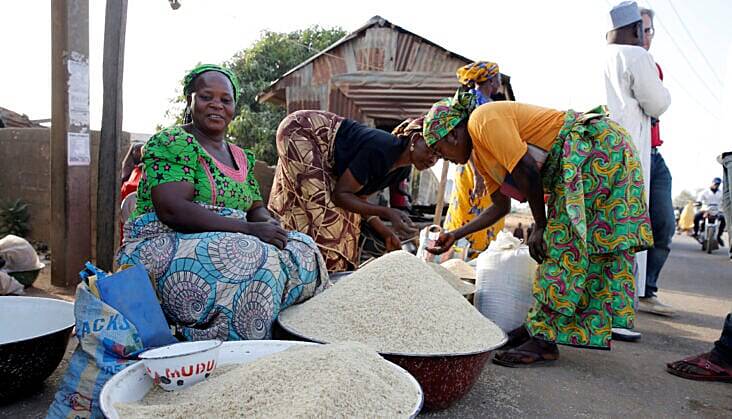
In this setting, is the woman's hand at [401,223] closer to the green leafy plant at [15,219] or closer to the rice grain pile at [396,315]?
the rice grain pile at [396,315]

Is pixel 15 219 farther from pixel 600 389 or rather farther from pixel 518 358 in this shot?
pixel 600 389

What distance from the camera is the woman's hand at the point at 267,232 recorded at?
1889mm

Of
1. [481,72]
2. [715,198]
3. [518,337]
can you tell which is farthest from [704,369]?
[715,198]

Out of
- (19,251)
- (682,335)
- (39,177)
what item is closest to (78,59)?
(19,251)

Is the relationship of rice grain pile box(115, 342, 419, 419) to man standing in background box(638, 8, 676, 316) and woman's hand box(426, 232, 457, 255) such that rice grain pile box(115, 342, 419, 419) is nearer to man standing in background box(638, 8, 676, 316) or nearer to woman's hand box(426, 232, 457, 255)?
woman's hand box(426, 232, 457, 255)

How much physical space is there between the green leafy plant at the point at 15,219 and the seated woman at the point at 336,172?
3344 mm

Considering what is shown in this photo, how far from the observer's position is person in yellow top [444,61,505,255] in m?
3.78

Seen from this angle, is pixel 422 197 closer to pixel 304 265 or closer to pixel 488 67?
pixel 488 67

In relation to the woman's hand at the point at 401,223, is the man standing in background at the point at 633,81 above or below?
above

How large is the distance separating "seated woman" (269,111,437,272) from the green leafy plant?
3.34 metres

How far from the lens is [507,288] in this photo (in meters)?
2.56

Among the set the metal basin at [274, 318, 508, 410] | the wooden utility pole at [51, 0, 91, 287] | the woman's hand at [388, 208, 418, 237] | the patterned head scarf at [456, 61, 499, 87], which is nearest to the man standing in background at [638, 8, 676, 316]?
the patterned head scarf at [456, 61, 499, 87]

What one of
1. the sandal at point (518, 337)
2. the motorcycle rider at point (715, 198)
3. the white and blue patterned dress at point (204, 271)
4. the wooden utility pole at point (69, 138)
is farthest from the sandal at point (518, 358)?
the motorcycle rider at point (715, 198)

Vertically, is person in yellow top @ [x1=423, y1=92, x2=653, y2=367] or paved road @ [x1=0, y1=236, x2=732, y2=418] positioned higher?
person in yellow top @ [x1=423, y1=92, x2=653, y2=367]
